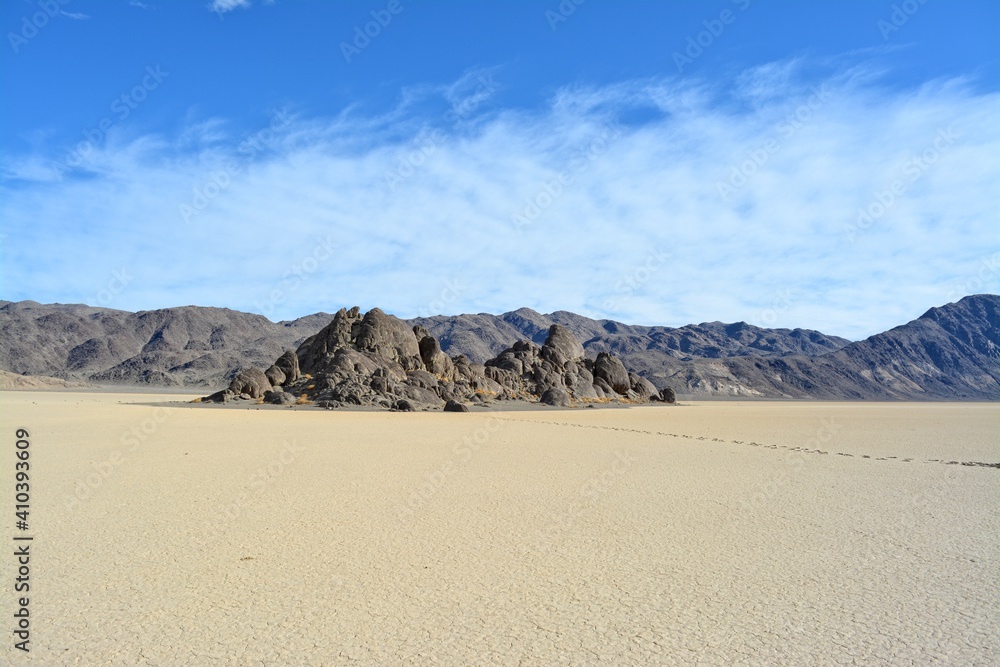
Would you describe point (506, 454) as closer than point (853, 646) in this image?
No

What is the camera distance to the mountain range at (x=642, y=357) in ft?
375

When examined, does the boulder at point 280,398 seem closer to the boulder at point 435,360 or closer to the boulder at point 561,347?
the boulder at point 435,360

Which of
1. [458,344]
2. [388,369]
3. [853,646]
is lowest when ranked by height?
[853,646]

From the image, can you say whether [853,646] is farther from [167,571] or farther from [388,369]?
[388,369]

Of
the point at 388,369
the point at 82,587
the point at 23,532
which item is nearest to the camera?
the point at 82,587

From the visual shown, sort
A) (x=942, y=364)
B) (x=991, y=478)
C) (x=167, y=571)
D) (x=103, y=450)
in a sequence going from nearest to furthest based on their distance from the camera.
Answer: (x=167, y=571)
(x=991, y=478)
(x=103, y=450)
(x=942, y=364)

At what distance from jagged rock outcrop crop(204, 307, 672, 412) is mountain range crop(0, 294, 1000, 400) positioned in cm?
5120

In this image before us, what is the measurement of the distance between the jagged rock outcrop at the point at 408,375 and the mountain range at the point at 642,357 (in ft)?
168

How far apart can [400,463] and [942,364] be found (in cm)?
17322

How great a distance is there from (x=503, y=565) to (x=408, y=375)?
132 ft

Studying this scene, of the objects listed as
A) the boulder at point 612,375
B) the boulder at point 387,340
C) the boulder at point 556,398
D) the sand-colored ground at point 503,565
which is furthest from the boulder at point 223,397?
the boulder at point 612,375

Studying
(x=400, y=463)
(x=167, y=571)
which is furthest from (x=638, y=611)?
(x=400, y=463)

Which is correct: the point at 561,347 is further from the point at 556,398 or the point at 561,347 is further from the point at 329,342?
the point at 329,342

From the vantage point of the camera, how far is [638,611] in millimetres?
4957
